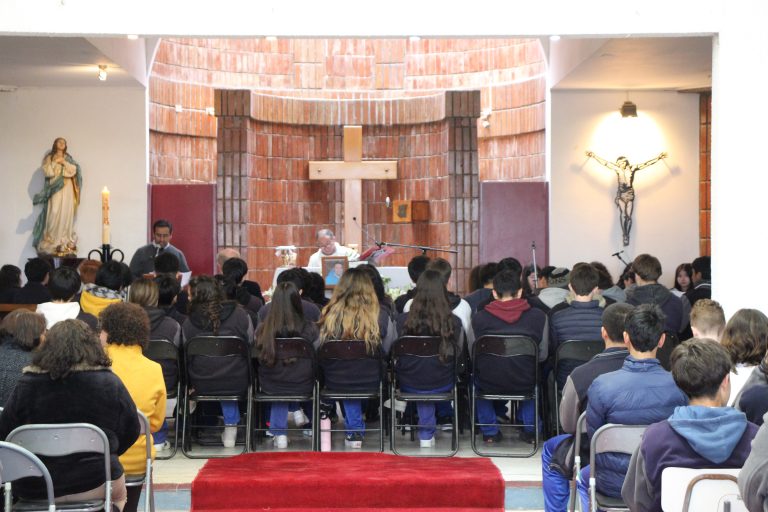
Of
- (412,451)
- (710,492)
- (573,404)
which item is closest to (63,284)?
(412,451)

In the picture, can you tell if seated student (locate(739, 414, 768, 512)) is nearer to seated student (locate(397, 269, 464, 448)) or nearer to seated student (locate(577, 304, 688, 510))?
seated student (locate(577, 304, 688, 510))

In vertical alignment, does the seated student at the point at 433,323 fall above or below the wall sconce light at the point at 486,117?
below

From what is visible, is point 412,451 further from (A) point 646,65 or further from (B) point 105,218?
(A) point 646,65

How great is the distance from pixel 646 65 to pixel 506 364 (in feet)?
15.6

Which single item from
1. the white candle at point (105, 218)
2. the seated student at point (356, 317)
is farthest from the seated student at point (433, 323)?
the white candle at point (105, 218)

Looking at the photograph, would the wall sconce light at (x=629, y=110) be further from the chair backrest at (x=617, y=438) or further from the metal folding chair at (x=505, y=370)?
the chair backrest at (x=617, y=438)

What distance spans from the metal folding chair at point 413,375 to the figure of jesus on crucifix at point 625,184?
5870 mm

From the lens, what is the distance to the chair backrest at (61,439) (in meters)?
4.24

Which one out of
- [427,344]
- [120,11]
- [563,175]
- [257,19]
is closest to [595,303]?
[427,344]

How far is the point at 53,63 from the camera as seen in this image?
397 inches

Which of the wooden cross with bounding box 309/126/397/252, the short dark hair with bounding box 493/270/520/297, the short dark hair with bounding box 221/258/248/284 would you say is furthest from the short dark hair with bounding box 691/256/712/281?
the wooden cross with bounding box 309/126/397/252

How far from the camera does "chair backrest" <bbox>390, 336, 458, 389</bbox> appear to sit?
22.1 feet

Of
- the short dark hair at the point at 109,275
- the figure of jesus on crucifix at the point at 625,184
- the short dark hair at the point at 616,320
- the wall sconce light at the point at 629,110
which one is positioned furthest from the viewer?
the figure of jesus on crucifix at the point at 625,184

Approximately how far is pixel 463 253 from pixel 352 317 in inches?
245
